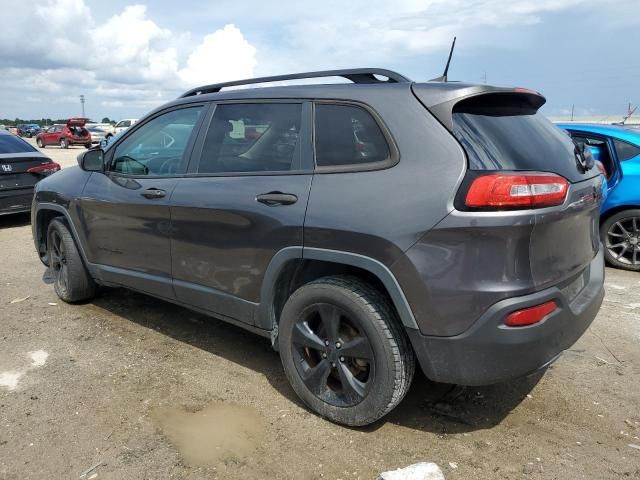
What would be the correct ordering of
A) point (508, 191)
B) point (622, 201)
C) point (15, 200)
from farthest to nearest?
point (15, 200)
point (622, 201)
point (508, 191)

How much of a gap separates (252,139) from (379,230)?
1.17m

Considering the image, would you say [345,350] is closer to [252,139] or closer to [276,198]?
[276,198]

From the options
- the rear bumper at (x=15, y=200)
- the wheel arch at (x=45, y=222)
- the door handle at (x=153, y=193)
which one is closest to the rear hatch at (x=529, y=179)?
the door handle at (x=153, y=193)

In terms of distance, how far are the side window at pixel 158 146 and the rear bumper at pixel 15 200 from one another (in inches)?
201

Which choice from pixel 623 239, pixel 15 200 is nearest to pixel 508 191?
pixel 623 239

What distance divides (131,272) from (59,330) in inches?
34.6

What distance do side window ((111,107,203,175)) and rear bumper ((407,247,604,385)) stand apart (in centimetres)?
211

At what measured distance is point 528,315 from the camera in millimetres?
2428

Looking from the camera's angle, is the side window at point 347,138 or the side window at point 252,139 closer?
the side window at point 347,138

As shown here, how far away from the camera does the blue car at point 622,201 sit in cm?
590

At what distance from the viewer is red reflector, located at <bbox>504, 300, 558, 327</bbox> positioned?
2400mm

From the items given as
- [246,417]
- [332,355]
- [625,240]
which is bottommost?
[246,417]

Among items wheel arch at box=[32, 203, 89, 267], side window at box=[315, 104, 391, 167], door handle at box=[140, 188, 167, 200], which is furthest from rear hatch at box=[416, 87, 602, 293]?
wheel arch at box=[32, 203, 89, 267]

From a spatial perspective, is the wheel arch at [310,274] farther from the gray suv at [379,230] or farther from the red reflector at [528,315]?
the red reflector at [528,315]
